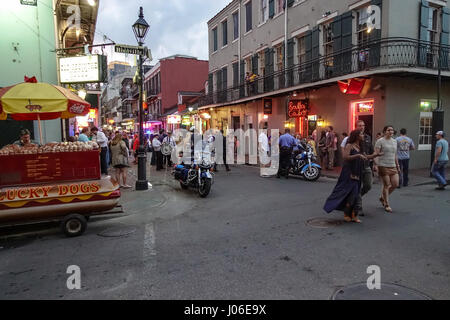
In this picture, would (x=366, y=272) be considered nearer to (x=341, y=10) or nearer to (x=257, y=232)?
(x=257, y=232)

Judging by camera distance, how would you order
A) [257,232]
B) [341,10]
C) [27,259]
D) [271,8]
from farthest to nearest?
1. [271,8]
2. [341,10]
3. [257,232]
4. [27,259]

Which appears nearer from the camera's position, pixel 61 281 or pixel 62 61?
pixel 61 281

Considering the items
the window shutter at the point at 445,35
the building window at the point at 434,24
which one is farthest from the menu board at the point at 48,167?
the building window at the point at 434,24

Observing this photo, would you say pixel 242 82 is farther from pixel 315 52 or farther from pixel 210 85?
pixel 315 52

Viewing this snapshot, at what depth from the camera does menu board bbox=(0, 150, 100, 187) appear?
5899mm

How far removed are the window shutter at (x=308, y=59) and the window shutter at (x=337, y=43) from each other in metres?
1.70

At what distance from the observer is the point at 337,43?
15.4m

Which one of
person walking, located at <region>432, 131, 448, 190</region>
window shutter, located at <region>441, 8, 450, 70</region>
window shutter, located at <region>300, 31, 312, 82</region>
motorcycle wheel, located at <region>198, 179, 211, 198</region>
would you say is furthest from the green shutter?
motorcycle wheel, located at <region>198, 179, 211, 198</region>

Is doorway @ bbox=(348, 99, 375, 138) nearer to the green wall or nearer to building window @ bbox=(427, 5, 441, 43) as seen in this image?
building window @ bbox=(427, 5, 441, 43)

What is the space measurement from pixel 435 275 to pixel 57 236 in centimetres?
599

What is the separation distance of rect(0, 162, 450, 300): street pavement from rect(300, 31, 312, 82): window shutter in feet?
33.6

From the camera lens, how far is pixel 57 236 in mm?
6133

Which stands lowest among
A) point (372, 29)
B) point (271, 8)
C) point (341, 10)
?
point (372, 29)

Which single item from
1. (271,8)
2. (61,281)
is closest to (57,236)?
(61,281)
